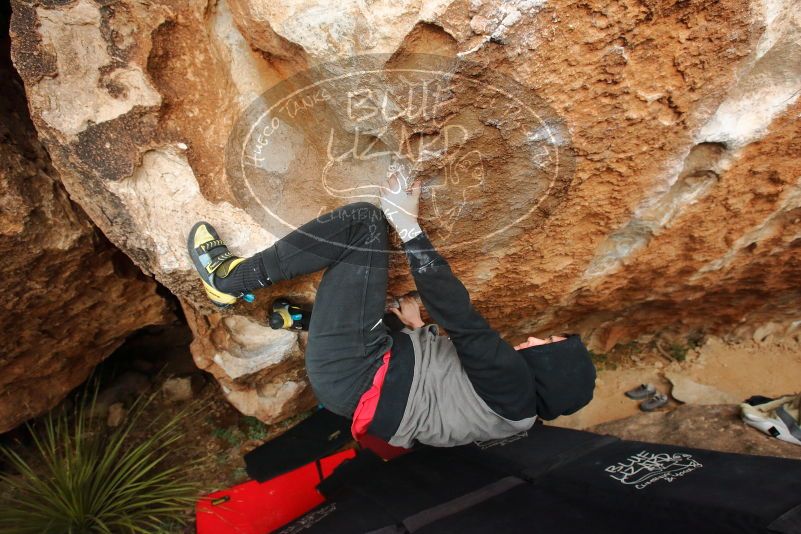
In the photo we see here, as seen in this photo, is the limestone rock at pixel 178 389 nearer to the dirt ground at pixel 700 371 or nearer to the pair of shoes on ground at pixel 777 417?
the dirt ground at pixel 700 371

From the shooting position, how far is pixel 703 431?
2.66 meters

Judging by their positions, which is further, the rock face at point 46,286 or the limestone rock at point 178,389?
the limestone rock at point 178,389

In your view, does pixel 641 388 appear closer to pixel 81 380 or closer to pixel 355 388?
pixel 355 388

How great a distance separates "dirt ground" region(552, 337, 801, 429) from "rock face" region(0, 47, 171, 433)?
2623 mm

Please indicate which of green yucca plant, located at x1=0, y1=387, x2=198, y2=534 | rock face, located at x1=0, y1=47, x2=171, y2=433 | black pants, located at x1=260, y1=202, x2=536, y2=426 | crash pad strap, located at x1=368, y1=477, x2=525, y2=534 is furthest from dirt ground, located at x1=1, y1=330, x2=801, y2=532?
crash pad strap, located at x1=368, y1=477, x2=525, y2=534

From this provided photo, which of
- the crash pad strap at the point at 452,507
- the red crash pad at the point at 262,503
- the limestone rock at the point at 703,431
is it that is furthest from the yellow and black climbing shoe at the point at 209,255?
the limestone rock at the point at 703,431

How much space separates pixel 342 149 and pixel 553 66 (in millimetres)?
673

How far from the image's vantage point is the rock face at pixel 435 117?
1304 millimetres

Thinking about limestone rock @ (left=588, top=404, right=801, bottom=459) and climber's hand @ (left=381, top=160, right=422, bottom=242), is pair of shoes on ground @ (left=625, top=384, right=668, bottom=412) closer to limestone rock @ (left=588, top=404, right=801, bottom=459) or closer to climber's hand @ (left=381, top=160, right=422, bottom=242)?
limestone rock @ (left=588, top=404, right=801, bottom=459)

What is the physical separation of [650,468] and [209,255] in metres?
1.58

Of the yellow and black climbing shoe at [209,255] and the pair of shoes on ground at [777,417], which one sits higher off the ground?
the yellow and black climbing shoe at [209,255]

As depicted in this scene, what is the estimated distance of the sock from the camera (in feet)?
5.48

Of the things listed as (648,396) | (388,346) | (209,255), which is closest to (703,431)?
(648,396)

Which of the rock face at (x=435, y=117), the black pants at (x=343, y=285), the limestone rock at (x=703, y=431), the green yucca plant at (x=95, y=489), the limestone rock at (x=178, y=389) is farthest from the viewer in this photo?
the limestone rock at (x=178, y=389)
